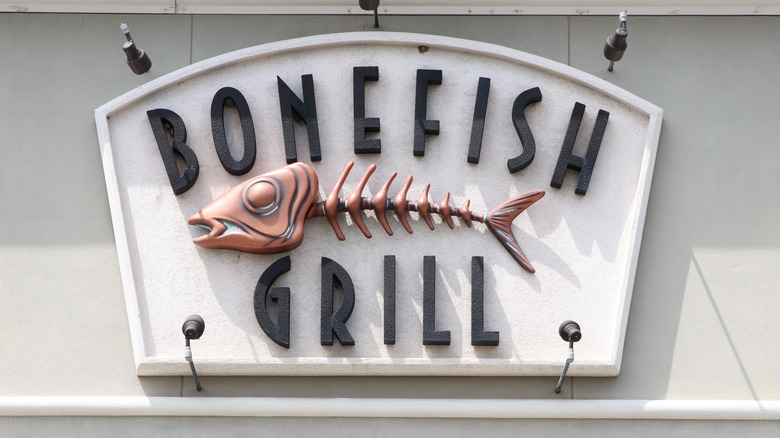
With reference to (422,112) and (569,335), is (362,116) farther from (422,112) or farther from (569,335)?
(569,335)

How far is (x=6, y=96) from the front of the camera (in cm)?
748

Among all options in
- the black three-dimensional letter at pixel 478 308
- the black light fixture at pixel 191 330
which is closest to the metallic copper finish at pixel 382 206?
the black three-dimensional letter at pixel 478 308

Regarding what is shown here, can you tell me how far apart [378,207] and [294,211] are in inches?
22.3

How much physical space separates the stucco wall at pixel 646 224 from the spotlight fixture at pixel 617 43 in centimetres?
31

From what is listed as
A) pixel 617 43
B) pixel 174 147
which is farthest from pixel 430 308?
pixel 617 43

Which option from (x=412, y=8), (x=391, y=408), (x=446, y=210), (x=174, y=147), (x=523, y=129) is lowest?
(x=391, y=408)

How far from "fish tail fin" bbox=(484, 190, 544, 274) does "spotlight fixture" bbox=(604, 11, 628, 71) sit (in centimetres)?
114

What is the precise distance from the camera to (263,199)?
22.4 feet

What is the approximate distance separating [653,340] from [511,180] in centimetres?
144

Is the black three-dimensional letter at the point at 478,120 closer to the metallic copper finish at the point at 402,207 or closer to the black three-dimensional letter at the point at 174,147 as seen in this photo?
the metallic copper finish at the point at 402,207

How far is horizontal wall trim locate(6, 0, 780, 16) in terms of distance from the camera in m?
7.67

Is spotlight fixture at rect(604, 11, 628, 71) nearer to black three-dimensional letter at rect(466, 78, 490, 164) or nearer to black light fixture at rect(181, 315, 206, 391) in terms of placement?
black three-dimensional letter at rect(466, 78, 490, 164)

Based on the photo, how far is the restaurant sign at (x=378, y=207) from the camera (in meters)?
6.70

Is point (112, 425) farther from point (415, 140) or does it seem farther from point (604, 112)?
point (604, 112)
